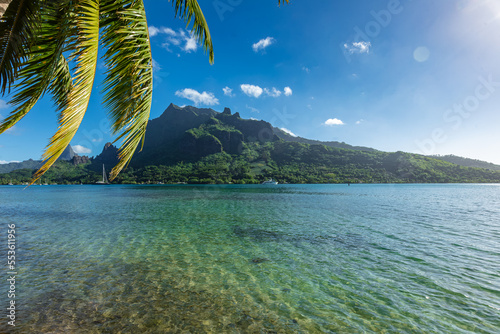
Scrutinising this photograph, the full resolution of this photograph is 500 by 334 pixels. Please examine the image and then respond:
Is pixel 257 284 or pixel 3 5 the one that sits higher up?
pixel 3 5

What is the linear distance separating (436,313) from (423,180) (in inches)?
8631

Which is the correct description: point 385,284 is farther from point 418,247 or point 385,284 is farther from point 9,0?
point 9,0

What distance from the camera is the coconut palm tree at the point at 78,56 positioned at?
130 inches

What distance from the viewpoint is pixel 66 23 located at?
3416mm

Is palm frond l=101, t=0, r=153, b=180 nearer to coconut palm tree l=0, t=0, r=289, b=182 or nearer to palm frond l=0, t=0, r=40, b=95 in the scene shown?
coconut palm tree l=0, t=0, r=289, b=182

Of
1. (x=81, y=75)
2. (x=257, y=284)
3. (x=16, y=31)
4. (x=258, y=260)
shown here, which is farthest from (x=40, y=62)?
(x=258, y=260)

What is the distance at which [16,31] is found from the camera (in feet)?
11.1

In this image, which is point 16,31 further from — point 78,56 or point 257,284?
point 257,284

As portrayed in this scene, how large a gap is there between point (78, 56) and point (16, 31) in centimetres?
113

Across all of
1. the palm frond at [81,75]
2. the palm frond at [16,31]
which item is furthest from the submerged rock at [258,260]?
the palm frond at [16,31]

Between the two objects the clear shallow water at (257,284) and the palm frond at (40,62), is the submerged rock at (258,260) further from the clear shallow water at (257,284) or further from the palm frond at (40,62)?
the palm frond at (40,62)

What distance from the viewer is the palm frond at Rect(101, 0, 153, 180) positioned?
3.96 metres

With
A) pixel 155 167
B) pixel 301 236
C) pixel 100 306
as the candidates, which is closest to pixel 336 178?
pixel 155 167

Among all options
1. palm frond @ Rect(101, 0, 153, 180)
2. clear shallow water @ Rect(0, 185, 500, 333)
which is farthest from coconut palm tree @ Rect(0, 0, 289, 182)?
clear shallow water @ Rect(0, 185, 500, 333)
